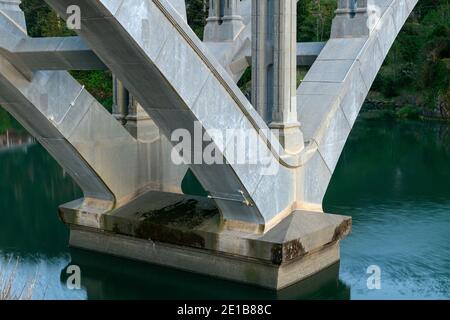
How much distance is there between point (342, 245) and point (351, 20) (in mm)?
3527

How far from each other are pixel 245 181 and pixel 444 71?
23.0 meters

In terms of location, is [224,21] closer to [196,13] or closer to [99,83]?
[196,13]

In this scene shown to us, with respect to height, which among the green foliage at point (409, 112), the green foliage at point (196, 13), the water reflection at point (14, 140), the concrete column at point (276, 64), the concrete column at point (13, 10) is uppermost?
the green foliage at point (196, 13)

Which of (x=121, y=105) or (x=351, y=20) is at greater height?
(x=351, y=20)

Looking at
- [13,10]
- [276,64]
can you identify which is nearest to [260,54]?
[276,64]

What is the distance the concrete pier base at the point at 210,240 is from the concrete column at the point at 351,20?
3.10m

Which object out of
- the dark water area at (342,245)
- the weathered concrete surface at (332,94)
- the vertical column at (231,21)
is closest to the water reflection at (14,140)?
the dark water area at (342,245)

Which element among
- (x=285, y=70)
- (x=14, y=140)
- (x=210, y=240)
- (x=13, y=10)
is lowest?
(x=210, y=240)

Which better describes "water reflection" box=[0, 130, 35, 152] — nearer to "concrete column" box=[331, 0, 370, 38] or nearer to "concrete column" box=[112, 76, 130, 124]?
"concrete column" box=[112, 76, 130, 124]

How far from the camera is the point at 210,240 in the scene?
947 cm

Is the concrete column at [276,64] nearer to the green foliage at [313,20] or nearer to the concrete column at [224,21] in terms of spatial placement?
the concrete column at [224,21]

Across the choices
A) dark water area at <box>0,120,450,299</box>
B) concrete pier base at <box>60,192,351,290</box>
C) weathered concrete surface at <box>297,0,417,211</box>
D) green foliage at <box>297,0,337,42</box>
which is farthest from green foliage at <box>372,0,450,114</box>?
concrete pier base at <box>60,192,351,290</box>

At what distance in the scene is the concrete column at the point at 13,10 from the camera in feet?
30.4

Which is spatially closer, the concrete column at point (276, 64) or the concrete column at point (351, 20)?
the concrete column at point (276, 64)
